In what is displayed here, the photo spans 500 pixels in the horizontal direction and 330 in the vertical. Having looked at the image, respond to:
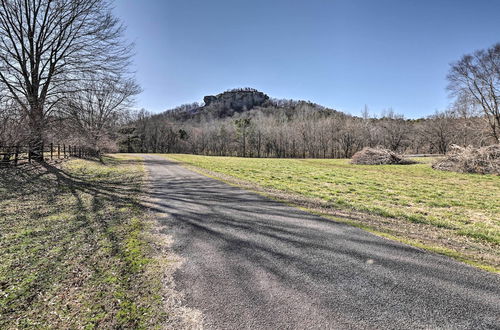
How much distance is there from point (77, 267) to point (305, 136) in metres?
64.8

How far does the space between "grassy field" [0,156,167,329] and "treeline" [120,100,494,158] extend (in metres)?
48.6

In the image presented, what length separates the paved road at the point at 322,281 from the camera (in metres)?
2.49

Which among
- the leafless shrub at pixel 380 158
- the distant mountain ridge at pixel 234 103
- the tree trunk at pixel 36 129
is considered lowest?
the leafless shrub at pixel 380 158

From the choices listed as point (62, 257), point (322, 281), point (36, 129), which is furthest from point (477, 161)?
point (36, 129)

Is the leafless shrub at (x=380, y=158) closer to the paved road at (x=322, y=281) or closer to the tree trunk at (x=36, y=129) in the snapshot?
the paved road at (x=322, y=281)

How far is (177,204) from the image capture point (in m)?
7.56

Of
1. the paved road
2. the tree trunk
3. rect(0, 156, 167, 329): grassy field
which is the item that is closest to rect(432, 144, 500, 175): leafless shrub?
the paved road

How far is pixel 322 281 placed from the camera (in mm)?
3193

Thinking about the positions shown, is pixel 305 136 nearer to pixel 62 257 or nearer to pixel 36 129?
pixel 36 129

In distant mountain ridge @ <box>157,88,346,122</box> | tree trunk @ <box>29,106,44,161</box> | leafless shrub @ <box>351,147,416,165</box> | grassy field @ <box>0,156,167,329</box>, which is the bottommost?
grassy field @ <box>0,156,167,329</box>

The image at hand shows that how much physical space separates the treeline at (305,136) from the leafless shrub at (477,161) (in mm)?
38729

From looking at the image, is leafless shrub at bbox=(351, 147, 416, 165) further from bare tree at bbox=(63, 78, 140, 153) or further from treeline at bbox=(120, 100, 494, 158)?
treeline at bbox=(120, 100, 494, 158)

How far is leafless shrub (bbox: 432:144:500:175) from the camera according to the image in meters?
16.6

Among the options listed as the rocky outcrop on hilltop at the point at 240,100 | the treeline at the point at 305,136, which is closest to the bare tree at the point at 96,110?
the treeline at the point at 305,136
